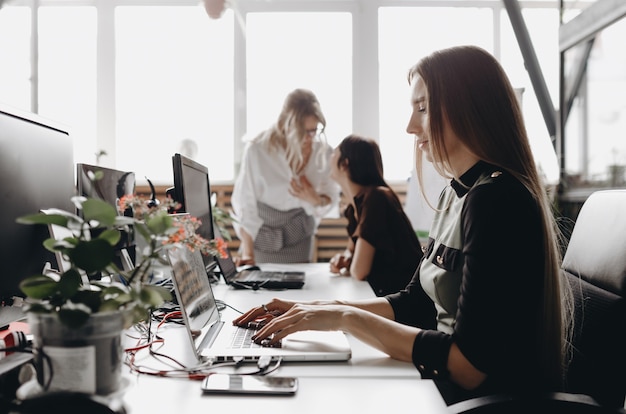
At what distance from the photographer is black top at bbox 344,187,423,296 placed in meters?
2.26

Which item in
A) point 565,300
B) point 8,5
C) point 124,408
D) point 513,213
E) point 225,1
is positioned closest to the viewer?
point 124,408

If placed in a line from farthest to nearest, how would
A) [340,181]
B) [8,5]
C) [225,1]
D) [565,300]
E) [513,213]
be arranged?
1. [8,5]
2. [225,1]
3. [340,181]
4. [565,300]
5. [513,213]

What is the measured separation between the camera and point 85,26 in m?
4.65

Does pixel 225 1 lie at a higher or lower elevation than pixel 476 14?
lower

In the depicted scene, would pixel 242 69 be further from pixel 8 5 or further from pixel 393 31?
pixel 8 5

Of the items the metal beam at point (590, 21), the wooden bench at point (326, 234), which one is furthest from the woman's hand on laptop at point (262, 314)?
the wooden bench at point (326, 234)

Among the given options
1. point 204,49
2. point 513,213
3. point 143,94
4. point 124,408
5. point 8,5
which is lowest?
point 124,408

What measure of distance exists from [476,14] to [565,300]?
160 inches

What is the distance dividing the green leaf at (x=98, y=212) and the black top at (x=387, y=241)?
1.58 m

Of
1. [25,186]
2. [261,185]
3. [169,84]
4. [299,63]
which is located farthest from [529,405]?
[169,84]

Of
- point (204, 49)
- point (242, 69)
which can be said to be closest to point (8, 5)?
point (204, 49)

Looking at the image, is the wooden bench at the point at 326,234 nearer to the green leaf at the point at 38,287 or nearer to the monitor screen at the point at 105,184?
the monitor screen at the point at 105,184

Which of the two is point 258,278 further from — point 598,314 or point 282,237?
point 598,314

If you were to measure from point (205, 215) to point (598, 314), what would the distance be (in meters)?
1.27
